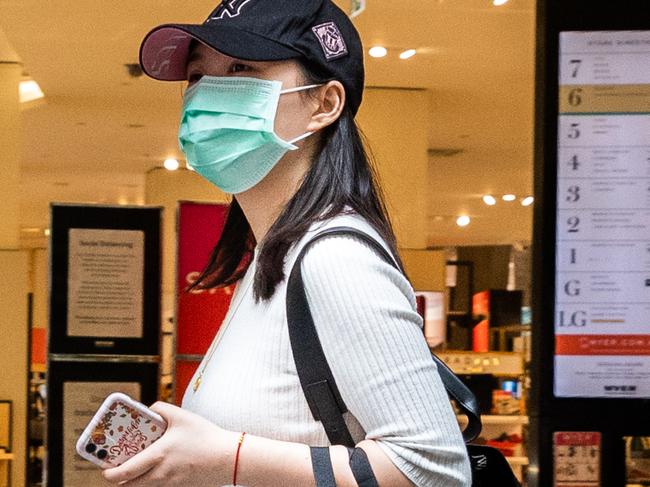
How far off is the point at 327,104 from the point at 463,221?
63.0 feet

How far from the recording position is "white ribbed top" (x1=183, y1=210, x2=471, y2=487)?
3.83ft

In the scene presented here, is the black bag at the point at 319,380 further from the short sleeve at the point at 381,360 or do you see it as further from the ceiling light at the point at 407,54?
the ceiling light at the point at 407,54

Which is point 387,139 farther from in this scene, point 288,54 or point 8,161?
point 288,54

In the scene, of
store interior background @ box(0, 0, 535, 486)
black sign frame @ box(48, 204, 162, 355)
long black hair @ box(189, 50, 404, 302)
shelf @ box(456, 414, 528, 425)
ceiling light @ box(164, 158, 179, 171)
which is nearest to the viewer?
long black hair @ box(189, 50, 404, 302)

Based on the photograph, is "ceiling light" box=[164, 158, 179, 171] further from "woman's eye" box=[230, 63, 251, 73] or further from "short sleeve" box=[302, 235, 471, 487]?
"short sleeve" box=[302, 235, 471, 487]

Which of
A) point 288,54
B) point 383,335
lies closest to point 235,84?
point 288,54

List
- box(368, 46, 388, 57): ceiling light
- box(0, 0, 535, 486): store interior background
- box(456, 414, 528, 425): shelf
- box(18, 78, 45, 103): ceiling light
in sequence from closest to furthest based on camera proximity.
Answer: box(0, 0, 535, 486): store interior background < box(368, 46, 388, 57): ceiling light < box(456, 414, 528, 425): shelf < box(18, 78, 45, 103): ceiling light

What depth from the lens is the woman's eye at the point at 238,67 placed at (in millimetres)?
1385

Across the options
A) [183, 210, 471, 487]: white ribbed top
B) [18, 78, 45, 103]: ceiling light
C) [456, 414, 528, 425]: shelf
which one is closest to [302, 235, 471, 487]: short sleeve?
[183, 210, 471, 487]: white ribbed top

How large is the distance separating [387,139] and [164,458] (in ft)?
28.9

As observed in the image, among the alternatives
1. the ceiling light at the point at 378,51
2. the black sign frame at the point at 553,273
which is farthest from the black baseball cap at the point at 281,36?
the ceiling light at the point at 378,51

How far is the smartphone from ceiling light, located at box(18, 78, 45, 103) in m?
10.0

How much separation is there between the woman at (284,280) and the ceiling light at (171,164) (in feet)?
41.7

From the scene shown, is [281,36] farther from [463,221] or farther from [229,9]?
[463,221]
